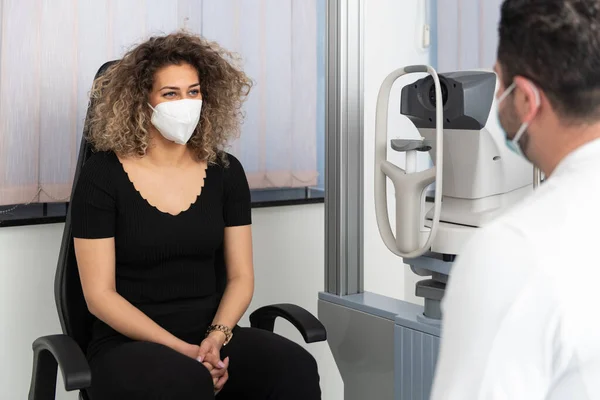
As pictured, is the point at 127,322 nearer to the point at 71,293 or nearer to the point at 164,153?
the point at 71,293

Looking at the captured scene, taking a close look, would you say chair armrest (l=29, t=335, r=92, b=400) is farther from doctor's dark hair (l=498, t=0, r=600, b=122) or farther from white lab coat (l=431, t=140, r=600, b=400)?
doctor's dark hair (l=498, t=0, r=600, b=122)

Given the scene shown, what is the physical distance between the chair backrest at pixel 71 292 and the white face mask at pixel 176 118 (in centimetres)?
16

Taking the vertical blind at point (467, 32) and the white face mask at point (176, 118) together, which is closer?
the white face mask at point (176, 118)

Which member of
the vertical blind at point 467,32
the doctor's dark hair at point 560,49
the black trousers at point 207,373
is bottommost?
the black trousers at point 207,373

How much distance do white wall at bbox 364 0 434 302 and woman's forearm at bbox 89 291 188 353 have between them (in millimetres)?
1271

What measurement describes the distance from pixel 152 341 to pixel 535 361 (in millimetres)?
1108

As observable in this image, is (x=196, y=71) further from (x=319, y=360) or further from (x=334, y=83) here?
(x=319, y=360)

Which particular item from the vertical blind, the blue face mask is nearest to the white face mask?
the blue face mask

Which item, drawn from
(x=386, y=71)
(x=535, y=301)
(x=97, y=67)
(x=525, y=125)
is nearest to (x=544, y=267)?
(x=535, y=301)

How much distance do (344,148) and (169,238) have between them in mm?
491

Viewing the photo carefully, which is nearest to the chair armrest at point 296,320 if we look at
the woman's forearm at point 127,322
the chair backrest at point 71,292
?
the woman's forearm at point 127,322

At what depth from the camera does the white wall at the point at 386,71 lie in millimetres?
2779

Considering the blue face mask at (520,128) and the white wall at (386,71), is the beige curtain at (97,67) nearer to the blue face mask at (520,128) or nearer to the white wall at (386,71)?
the white wall at (386,71)

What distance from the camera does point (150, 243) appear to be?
176 cm
